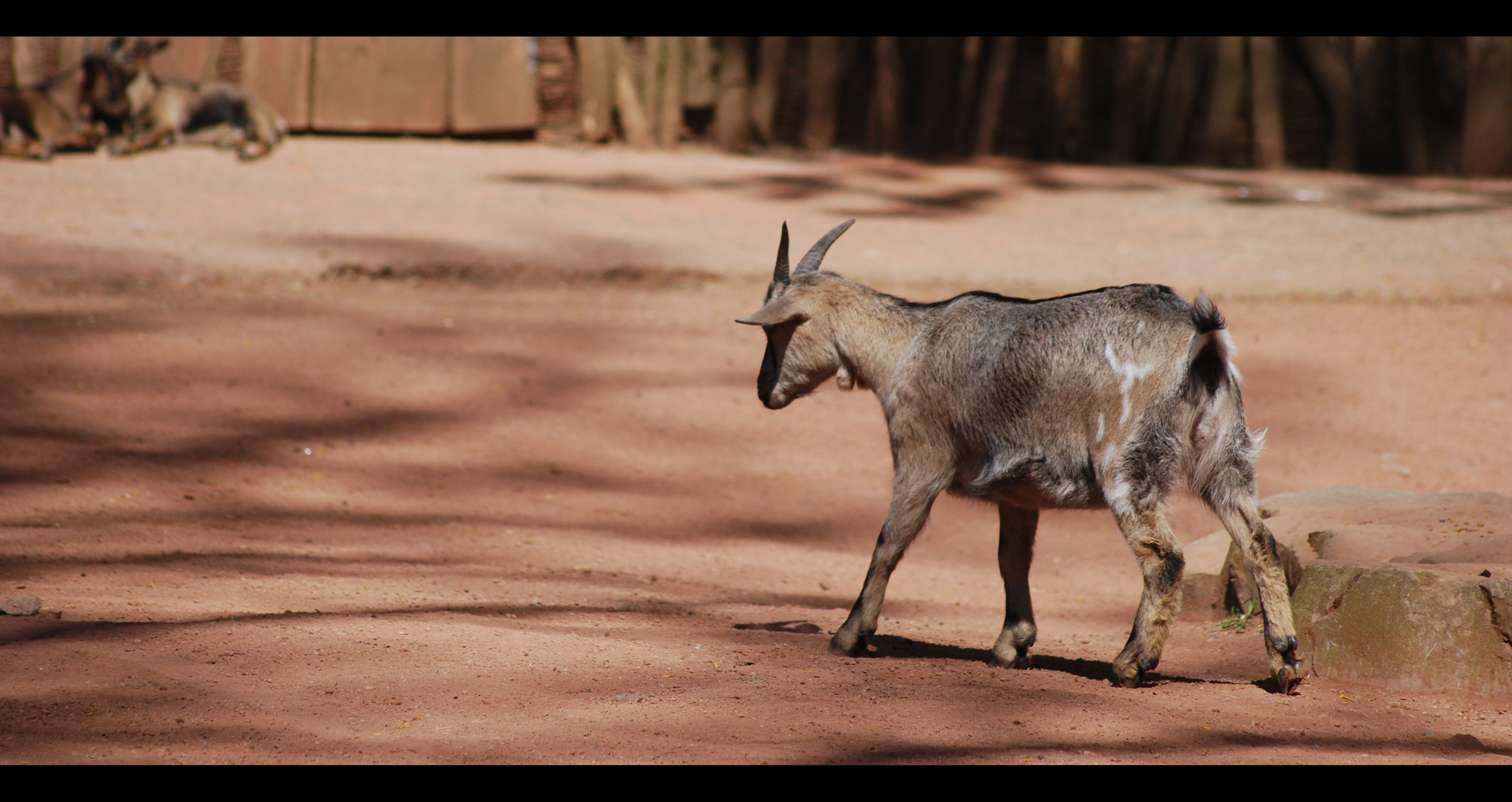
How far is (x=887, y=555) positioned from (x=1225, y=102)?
15.2 metres

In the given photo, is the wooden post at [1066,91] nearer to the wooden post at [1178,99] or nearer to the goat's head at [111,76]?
the wooden post at [1178,99]

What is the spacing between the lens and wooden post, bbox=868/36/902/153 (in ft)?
59.3

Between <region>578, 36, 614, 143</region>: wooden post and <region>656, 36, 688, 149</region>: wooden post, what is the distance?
75cm

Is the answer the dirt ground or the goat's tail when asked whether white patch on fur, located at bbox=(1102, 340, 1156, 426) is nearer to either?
the goat's tail

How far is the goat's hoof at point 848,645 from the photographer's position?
488 centimetres

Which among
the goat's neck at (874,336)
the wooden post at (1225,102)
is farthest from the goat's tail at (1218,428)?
the wooden post at (1225,102)

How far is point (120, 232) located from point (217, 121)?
4189 mm

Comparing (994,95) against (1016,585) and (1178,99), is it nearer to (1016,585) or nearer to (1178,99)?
(1178,99)

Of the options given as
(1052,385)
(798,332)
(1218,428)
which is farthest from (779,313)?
(1218,428)

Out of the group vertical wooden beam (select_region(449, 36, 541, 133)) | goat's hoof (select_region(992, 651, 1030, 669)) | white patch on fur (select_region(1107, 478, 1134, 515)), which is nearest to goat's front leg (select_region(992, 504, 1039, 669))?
goat's hoof (select_region(992, 651, 1030, 669))

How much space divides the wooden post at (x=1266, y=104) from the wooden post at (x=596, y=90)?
29.9 ft

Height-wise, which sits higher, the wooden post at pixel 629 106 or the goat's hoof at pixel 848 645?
the wooden post at pixel 629 106

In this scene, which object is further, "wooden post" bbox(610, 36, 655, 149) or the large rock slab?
"wooden post" bbox(610, 36, 655, 149)

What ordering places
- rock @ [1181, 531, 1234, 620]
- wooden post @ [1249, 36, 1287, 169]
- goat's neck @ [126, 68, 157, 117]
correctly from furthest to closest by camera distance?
wooden post @ [1249, 36, 1287, 169] < goat's neck @ [126, 68, 157, 117] < rock @ [1181, 531, 1234, 620]
